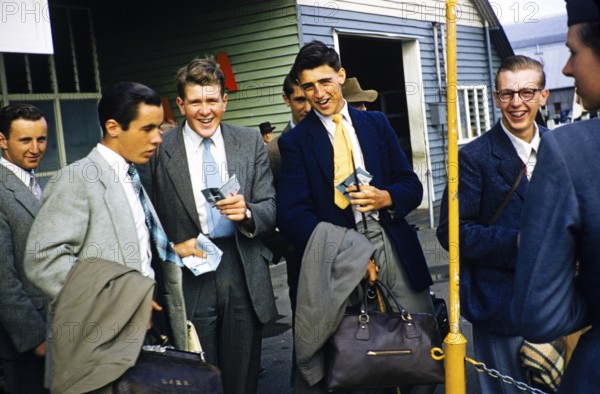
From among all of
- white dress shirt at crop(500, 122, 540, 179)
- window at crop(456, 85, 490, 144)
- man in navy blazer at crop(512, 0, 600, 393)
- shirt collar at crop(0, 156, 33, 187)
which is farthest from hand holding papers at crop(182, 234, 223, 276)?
window at crop(456, 85, 490, 144)

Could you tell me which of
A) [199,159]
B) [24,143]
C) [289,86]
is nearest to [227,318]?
[199,159]

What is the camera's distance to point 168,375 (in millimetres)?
2695

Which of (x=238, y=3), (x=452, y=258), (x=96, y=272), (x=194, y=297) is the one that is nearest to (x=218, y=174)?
(x=194, y=297)

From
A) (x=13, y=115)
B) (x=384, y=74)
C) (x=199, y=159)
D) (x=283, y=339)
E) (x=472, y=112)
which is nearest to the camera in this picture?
(x=199, y=159)

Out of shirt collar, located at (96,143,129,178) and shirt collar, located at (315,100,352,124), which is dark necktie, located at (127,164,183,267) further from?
shirt collar, located at (315,100,352,124)

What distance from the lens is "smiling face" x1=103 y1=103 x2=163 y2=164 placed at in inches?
124

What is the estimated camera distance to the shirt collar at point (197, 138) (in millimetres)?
3770

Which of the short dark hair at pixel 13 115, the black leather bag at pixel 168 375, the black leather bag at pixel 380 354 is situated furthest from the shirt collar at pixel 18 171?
the black leather bag at pixel 380 354

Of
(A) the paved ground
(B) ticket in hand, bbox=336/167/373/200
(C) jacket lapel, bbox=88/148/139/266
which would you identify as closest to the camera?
(C) jacket lapel, bbox=88/148/139/266

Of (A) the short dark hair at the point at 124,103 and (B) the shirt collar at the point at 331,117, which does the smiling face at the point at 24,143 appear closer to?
(A) the short dark hair at the point at 124,103

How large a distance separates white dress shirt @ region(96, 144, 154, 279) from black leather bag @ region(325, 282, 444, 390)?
965mm

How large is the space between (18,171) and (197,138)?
3.55ft

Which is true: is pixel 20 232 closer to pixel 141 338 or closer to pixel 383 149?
pixel 141 338

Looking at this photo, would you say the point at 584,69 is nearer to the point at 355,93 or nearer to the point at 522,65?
the point at 522,65
